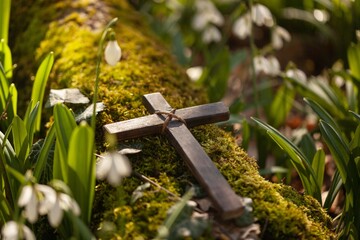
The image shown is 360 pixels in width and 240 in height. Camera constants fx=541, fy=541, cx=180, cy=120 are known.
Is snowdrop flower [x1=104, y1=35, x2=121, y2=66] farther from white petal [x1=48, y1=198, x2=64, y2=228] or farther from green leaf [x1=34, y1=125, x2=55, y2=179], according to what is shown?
white petal [x1=48, y1=198, x2=64, y2=228]

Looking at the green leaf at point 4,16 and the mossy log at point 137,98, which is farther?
the green leaf at point 4,16

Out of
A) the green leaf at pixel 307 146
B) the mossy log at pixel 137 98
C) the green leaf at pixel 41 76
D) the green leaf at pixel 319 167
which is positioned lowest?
the green leaf at pixel 307 146

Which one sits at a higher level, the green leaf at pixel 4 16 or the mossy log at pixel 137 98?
the green leaf at pixel 4 16

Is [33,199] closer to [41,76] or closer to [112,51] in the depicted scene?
[112,51]

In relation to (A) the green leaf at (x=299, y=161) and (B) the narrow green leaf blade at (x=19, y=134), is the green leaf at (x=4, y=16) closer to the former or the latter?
(B) the narrow green leaf blade at (x=19, y=134)

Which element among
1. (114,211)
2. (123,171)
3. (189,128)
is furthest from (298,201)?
(123,171)

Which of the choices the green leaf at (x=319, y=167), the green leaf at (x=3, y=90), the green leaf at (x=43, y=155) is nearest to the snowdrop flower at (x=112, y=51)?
the green leaf at (x=43, y=155)

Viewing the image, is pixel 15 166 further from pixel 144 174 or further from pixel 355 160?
pixel 355 160
